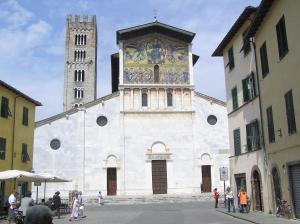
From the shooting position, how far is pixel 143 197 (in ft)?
132

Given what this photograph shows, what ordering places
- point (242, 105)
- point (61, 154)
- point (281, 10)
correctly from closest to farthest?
1. point (281, 10)
2. point (242, 105)
3. point (61, 154)

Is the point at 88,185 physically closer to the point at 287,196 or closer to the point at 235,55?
the point at 235,55

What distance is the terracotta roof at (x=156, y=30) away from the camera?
4594 centimetres

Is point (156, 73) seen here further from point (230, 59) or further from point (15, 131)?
point (15, 131)

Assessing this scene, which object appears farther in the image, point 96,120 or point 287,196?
point 96,120

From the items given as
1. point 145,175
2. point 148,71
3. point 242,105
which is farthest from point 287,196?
point 148,71

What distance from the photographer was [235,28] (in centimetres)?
2512

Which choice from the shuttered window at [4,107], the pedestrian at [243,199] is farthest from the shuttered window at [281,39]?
the shuttered window at [4,107]

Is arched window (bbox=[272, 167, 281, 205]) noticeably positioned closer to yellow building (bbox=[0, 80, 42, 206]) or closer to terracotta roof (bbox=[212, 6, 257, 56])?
terracotta roof (bbox=[212, 6, 257, 56])

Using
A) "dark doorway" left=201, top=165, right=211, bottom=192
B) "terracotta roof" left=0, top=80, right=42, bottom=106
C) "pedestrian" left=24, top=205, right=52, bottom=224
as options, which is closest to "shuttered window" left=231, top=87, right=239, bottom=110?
"terracotta roof" left=0, top=80, right=42, bottom=106

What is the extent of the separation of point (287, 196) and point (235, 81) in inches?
376

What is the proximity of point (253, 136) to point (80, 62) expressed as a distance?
65.5 metres

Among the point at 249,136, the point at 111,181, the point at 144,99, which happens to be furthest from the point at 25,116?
the point at 249,136

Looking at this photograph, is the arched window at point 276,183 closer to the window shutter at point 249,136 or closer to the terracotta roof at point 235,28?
the window shutter at point 249,136
